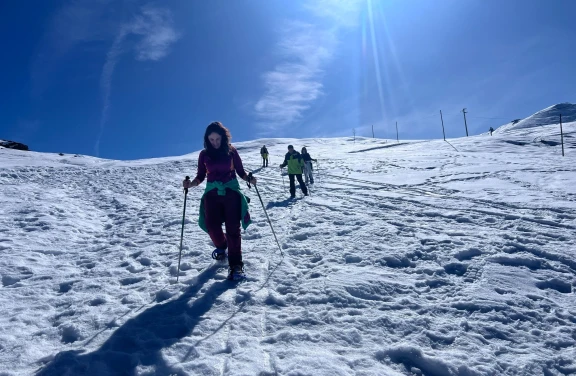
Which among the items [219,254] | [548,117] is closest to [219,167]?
[219,254]

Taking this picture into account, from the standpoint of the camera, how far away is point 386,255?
16.7 ft

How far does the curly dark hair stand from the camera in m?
4.57

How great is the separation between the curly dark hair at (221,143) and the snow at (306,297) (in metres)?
1.73

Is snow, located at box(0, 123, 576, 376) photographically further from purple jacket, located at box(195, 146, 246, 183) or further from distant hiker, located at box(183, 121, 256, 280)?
purple jacket, located at box(195, 146, 246, 183)

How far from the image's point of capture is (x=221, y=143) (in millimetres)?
4629

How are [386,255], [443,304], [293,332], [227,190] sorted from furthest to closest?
[386,255]
[227,190]
[443,304]
[293,332]

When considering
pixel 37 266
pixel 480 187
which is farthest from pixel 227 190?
pixel 480 187

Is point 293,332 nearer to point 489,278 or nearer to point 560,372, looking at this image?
point 560,372

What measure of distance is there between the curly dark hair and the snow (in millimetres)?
1730

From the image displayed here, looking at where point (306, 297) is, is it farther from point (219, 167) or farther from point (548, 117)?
point (548, 117)

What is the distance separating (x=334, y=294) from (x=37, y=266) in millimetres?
4639

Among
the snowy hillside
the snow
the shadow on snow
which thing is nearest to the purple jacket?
the snow

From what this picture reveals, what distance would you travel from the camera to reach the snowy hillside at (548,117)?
111 metres

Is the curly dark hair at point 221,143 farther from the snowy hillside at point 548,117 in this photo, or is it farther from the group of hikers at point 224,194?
the snowy hillside at point 548,117
